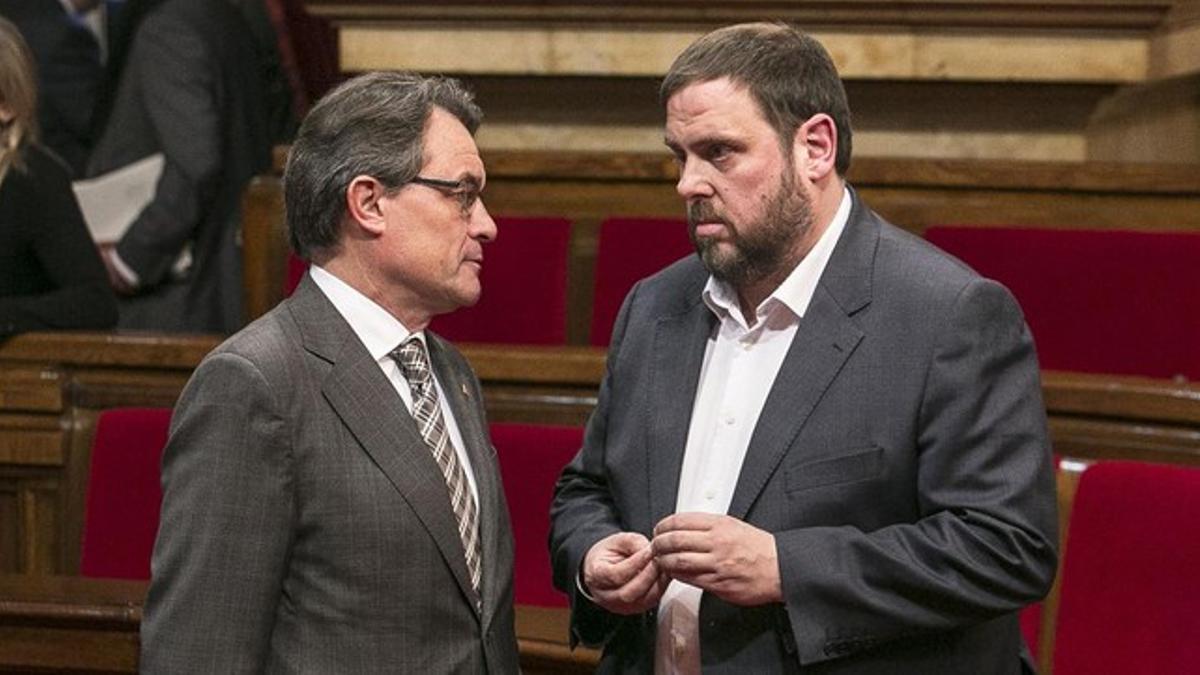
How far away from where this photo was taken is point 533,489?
253 centimetres

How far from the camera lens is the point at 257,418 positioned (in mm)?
1575

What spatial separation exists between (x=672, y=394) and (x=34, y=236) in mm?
1504

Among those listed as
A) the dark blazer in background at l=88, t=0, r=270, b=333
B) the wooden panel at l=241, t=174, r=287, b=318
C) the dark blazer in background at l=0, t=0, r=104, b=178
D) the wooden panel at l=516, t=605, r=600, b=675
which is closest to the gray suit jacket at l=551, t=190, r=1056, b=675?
the wooden panel at l=516, t=605, r=600, b=675

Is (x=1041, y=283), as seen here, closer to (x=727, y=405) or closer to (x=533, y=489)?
(x=533, y=489)

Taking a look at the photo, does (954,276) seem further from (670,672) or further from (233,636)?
(233,636)

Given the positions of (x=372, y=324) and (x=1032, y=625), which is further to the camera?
(x=1032, y=625)

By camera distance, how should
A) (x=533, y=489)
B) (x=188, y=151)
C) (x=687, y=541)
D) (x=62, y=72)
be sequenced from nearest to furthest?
(x=687, y=541) → (x=533, y=489) → (x=188, y=151) → (x=62, y=72)

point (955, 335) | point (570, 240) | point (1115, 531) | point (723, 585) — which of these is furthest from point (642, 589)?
point (570, 240)

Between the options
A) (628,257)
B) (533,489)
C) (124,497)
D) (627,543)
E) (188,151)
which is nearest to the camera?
(627,543)

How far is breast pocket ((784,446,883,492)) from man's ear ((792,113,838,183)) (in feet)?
0.78

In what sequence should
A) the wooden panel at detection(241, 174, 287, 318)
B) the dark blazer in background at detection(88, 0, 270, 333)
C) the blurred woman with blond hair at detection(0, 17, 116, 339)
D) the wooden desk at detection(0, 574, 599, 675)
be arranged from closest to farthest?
the wooden desk at detection(0, 574, 599, 675) → the blurred woman with blond hair at detection(0, 17, 116, 339) → the wooden panel at detection(241, 174, 287, 318) → the dark blazer in background at detection(88, 0, 270, 333)

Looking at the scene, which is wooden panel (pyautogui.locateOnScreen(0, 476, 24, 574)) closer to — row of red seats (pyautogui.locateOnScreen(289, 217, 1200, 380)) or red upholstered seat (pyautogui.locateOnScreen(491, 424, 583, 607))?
row of red seats (pyautogui.locateOnScreen(289, 217, 1200, 380))

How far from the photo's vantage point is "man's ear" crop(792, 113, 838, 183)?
171cm

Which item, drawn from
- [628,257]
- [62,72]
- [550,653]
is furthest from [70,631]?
[62,72]
